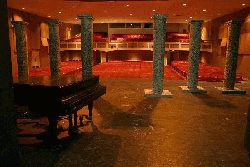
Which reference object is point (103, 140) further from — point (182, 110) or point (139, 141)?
point (182, 110)

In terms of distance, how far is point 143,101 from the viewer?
5.80 metres

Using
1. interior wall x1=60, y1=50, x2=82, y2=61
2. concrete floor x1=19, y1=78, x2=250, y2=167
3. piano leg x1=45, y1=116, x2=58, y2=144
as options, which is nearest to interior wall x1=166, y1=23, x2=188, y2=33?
interior wall x1=60, y1=50, x2=82, y2=61

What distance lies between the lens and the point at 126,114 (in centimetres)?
468

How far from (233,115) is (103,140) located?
2.94m

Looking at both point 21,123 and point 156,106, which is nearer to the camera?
point 21,123

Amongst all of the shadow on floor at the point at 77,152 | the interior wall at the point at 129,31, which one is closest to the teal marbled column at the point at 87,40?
the shadow on floor at the point at 77,152

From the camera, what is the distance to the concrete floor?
275cm

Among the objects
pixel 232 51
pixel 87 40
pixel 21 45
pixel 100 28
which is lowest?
pixel 232 51

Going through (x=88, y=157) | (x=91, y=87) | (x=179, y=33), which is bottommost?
(x=88, y=157)

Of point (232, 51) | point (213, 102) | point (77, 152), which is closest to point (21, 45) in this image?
point (77, 152)

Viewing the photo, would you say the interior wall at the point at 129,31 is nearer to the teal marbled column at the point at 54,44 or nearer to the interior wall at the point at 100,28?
the interior wall at the point at 100,28

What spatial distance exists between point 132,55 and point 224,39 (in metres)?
7.96

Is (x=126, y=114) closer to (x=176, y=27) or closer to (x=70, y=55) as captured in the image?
(x=70, y=55)

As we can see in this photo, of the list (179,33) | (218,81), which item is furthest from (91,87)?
(179,33)
